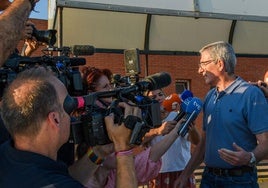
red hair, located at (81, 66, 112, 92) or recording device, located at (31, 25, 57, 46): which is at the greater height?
recording device, located at (31, 25, 57, 46)

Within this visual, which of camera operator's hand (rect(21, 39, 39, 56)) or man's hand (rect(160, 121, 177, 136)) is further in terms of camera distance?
man's hand (rect(160, 121, 177, 136))

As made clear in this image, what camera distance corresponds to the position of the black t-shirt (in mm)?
1584

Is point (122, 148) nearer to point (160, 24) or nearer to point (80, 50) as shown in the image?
point (80, 50)

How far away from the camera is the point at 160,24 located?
16.9 ft

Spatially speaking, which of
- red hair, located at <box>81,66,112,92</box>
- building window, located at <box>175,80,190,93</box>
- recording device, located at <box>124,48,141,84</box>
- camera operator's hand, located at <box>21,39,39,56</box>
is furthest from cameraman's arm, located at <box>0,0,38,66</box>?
building window, located at <box>175,80,190,93</box>

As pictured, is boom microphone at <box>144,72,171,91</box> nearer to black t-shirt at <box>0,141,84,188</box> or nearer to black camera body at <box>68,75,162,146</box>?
black camera body at <box>68,75,162,146</box>

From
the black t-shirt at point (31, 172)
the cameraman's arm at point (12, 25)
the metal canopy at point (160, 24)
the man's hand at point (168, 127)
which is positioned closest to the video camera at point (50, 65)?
the cameraman's arm at point (12, 25)

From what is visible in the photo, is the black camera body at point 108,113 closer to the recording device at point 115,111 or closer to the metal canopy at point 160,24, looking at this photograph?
the recording device at point 115,111

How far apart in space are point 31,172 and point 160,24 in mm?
3795

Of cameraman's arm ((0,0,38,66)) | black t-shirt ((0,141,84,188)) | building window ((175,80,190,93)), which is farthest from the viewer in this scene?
building window ((175,80,190,93))

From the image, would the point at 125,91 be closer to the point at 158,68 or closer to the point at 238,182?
the point at 238,182

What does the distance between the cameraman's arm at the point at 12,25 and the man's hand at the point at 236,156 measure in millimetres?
1610

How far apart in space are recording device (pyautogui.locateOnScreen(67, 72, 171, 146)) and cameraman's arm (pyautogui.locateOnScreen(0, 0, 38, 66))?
1.15 ft

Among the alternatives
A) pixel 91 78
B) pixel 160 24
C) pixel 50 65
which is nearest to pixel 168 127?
pixel 91 78
